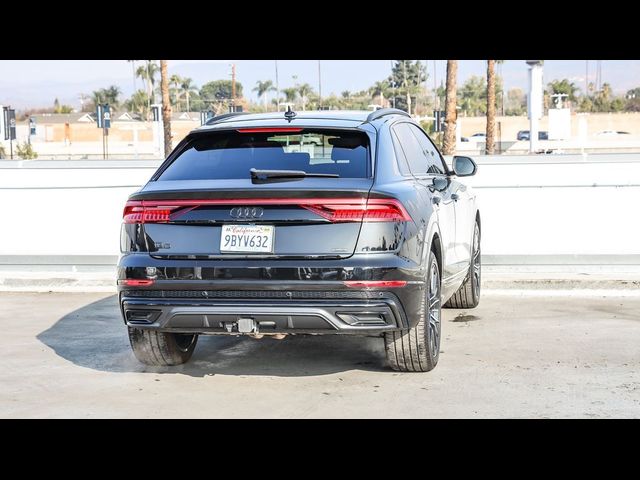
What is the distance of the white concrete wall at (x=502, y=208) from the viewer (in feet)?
41.4

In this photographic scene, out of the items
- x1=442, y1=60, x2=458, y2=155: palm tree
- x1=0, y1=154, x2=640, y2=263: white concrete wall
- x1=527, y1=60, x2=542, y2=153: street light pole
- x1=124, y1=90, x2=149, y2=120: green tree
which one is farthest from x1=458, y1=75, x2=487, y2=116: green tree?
x1=0, y1=154, x2=640, y2=263: white concrete wall

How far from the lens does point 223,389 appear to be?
23.5 feet

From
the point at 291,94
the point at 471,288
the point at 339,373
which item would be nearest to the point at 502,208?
the point at 471,288

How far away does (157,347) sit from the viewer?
25.1 ft

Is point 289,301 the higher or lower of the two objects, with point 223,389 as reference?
higher

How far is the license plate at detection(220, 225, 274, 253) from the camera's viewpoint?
6.70 metres

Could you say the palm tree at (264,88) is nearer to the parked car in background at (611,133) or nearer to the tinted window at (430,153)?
the parked car in background at (611,133)

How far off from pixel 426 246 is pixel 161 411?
2.05 metres

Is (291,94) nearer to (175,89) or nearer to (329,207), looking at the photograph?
(175,89)

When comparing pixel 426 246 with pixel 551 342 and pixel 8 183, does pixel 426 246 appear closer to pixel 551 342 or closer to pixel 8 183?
pixel 551 342

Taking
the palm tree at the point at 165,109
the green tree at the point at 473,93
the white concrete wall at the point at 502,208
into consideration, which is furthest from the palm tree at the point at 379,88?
the white concrete wall at the point at 502,208

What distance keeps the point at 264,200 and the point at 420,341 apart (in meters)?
1.49

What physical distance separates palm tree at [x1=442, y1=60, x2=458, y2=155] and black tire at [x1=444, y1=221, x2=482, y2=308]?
108 feet

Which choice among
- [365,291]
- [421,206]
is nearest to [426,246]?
[421,206]
